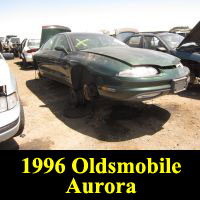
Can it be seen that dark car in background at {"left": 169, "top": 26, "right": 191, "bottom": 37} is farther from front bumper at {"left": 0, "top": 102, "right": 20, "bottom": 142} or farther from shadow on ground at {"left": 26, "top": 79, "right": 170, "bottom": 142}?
front bumper at {"left": 0, "top": 102, "right": 20, "bottom": 142}

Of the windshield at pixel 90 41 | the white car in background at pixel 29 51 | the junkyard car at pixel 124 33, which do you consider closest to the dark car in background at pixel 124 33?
the junkyard car at pixel 124 33

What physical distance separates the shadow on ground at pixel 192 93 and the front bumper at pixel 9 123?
4.04m

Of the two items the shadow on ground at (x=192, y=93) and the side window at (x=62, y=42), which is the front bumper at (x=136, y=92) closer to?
the side window at (x=62, y=42)

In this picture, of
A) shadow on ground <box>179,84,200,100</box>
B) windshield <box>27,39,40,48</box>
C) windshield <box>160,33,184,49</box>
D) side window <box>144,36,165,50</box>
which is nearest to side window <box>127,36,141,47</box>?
side window <box>144,36,165,50</box>

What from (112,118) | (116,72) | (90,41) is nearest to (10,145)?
(112,118)

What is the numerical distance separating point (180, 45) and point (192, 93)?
121cm

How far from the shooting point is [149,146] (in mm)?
3391

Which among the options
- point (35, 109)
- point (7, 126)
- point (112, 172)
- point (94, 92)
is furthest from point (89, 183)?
point (35, 109)

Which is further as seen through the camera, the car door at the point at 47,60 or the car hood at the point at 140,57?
the car door at the point at 47,60

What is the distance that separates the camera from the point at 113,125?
4.10 m

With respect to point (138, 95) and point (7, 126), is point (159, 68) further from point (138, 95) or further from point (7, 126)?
point (7, 126)

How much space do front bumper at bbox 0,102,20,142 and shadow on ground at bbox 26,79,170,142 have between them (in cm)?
122

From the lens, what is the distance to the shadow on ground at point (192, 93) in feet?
18.5

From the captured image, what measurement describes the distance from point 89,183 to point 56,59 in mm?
3405
